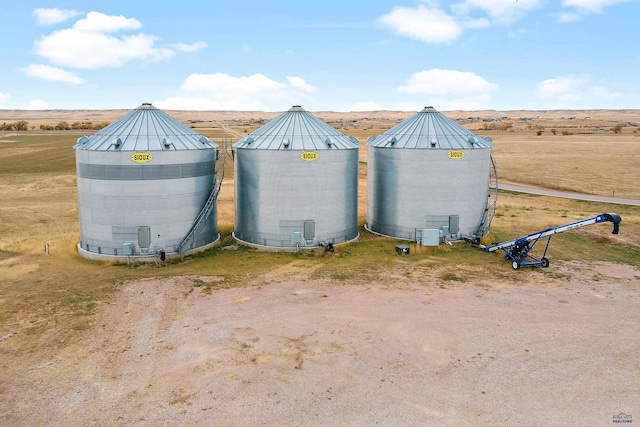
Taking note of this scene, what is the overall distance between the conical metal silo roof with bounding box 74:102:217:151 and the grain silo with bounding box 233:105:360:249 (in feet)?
12.7

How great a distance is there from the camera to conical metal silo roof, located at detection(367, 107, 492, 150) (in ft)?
123

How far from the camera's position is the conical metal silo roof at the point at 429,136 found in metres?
37.3

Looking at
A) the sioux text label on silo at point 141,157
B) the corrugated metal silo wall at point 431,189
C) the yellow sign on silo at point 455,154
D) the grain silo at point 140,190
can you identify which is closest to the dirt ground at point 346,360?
the grain silo at point 140,190

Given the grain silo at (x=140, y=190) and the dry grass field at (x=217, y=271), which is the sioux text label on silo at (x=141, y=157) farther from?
the dry grass field at (x=217, y=271)

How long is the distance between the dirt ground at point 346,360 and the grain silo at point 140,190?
5.48 metres

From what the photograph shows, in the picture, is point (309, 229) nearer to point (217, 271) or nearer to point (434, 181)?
point (217, 271)

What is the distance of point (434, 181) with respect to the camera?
A: 37.0 m

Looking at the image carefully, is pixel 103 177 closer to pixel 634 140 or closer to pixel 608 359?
pixel 608 359

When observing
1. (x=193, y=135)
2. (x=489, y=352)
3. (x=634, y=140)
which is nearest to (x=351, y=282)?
(x=489, y=352)

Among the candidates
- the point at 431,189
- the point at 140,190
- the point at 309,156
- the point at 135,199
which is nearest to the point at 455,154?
the point at 431,189

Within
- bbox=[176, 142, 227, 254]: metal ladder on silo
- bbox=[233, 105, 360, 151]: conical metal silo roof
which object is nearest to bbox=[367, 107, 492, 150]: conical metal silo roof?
bbox=[233, 105, 360, 151]: conical metal silo roof

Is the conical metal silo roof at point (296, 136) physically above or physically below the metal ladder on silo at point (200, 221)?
above

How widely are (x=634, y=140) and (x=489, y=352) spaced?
12604 cm

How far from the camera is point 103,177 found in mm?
31781
